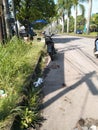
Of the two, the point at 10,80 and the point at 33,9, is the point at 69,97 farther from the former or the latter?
the point at 33,9

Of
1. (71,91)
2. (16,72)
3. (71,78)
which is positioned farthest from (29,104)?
(71,78)

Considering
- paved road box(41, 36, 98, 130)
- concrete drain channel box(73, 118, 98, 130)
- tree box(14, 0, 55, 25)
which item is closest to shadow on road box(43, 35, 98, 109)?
paved road box(41, 36, 98, 130)

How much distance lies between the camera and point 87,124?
4.90 metres

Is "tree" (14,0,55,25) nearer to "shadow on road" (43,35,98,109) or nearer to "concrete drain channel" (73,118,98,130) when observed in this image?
"shadow on road" (43,35,98,109)

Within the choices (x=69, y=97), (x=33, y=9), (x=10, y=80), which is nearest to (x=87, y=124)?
(x=69, y=97)

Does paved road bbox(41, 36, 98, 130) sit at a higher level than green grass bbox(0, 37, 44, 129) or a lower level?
lower

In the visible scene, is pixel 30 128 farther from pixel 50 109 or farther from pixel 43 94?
pixel 43 94

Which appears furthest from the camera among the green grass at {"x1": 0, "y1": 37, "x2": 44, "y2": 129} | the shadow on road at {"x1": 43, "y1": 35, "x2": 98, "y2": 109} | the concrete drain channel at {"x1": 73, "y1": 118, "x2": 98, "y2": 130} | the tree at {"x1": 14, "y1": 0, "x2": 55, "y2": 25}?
the tree at {"x1": 14, "y1": 0, "x2": 55, "y2": 25}

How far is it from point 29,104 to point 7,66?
2.03 meters

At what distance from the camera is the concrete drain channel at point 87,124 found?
4.74m

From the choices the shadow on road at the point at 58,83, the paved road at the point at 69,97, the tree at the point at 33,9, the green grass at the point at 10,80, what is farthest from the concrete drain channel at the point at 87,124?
the tree at the point at 33,9

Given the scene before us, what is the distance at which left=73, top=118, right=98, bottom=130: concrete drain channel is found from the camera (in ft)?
15.6

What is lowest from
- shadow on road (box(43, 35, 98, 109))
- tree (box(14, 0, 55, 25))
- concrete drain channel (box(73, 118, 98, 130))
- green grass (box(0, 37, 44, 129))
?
shadow on road (box(43, 35, 98, 109))

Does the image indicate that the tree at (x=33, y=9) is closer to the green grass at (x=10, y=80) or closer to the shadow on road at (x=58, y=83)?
the shadow on road at (x=58, y=83)
